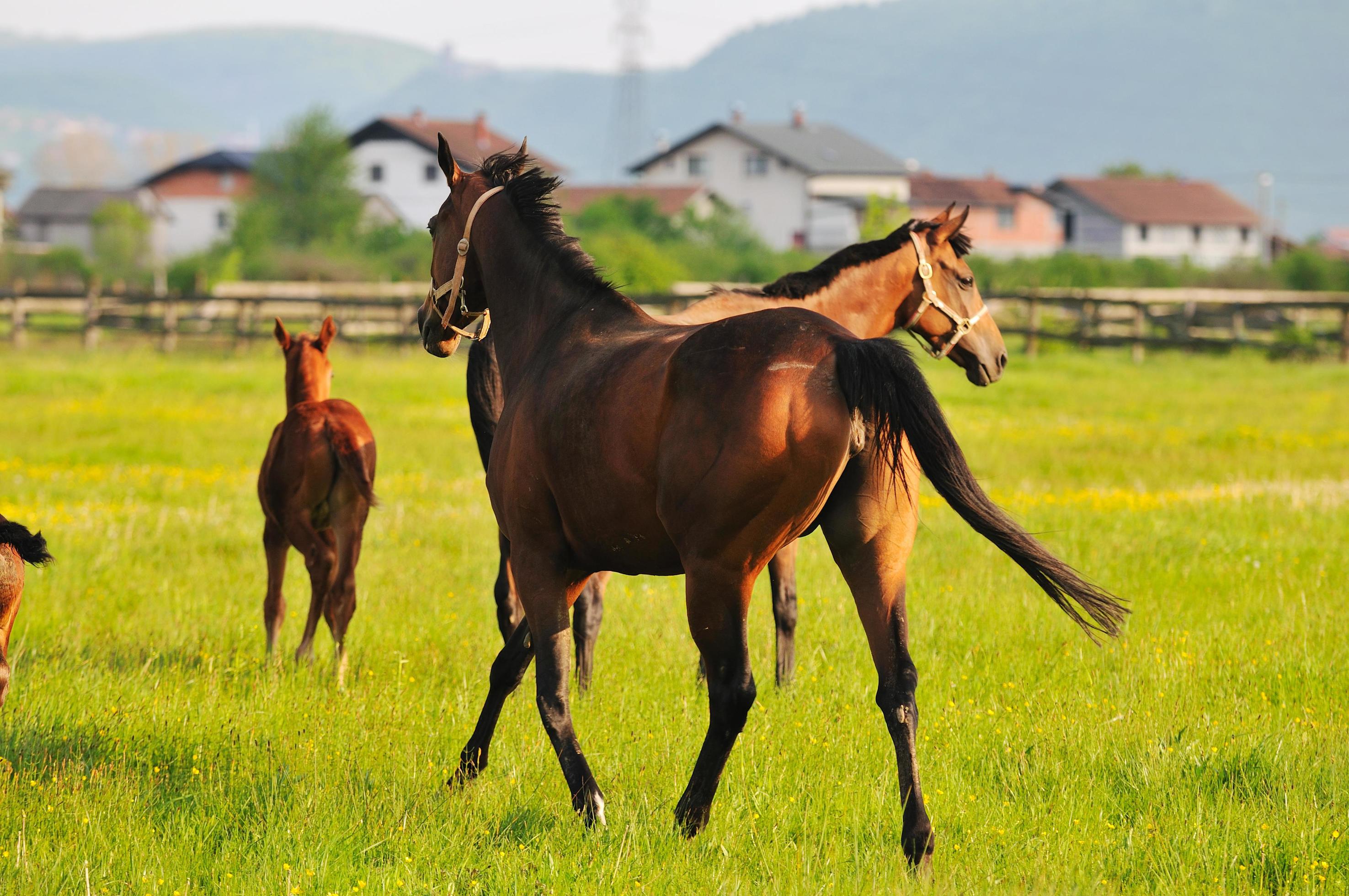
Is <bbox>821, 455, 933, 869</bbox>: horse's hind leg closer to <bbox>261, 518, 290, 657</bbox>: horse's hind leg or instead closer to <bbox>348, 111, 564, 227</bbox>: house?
<bbox>261, 518, 290, 657</bbox>: horse's hind leg

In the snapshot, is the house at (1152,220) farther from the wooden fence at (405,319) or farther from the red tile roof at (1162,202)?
the wooden fence at (405,319)

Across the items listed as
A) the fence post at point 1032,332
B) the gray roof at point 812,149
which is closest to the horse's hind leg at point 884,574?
the fence post at point 1032,332

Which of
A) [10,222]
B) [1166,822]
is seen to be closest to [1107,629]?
[1166,822]

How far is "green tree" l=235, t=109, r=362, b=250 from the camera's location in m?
59.0

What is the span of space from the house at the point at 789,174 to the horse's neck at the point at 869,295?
242ft

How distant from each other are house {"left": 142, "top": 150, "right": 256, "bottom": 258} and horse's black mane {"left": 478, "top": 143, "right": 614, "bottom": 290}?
82.1 meters

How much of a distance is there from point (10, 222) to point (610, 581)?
84199 mm

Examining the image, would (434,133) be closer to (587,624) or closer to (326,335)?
(326,335)

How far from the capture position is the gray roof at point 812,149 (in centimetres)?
8325

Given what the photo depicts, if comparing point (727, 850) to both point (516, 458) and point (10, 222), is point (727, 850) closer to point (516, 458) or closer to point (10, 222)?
point (516, 458)

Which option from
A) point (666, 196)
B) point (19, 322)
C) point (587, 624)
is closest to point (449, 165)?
point (587, 624)

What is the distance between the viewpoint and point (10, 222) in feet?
263

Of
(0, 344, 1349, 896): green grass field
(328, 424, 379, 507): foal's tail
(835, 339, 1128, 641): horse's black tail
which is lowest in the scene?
(0, 344, 1349, 896): green grass field

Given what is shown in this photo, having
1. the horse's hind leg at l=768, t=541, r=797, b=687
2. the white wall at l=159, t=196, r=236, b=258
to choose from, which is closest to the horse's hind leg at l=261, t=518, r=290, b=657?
the horse's hind leg at l=768, t=541, r=797, b=687
